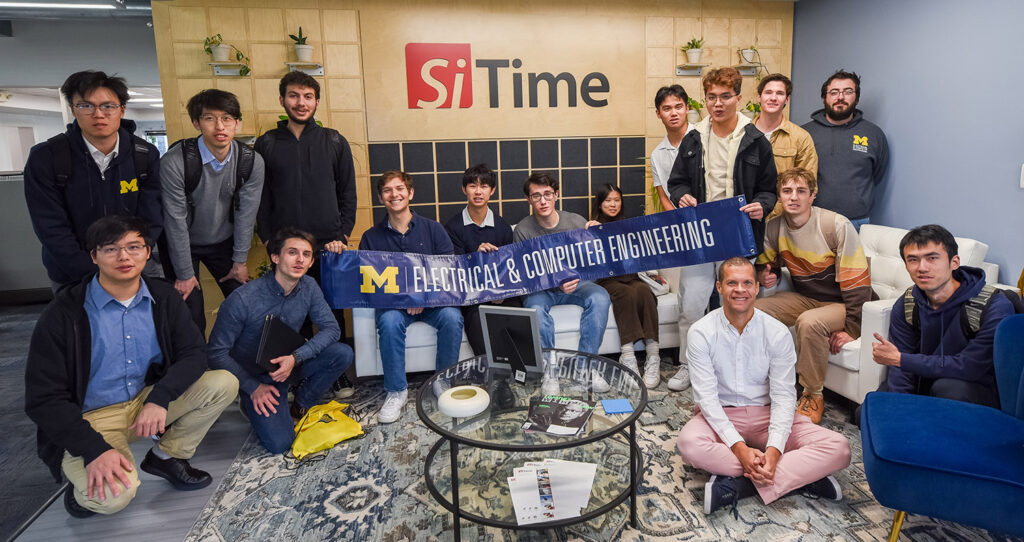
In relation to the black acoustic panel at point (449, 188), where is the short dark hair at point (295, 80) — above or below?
above

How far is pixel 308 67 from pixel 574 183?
220 centimetres

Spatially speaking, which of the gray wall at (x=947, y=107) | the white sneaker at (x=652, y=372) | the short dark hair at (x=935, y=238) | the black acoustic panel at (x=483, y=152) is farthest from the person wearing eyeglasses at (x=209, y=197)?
the gray wall at (x=947, y=107)

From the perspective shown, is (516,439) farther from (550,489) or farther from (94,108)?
(94,108)

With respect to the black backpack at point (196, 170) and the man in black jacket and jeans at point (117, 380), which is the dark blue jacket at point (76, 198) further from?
the man in black jacket and jeans at point (117, 380)

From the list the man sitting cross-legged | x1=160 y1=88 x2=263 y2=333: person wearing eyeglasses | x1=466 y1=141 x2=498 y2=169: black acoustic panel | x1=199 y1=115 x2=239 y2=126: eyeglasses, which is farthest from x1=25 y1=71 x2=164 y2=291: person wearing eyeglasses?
x1=466 y1=141 x2=498 y2=169: black acoustic panel

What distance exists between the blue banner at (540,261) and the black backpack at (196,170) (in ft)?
1.86

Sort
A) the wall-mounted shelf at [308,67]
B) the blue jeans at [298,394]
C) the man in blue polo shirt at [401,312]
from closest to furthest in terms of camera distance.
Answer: the blue jeans at [298,394], the man in blue polo shirt at [401,312], the wall-mounted shelf at [308,67]

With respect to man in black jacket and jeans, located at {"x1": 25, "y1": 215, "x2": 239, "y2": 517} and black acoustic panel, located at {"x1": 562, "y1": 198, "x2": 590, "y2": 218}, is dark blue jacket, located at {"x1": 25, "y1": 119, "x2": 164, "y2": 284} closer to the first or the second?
man in black jacket and jeans, located at {"x1": 25, "y1": 215, "x2": 239, "y2": 517}

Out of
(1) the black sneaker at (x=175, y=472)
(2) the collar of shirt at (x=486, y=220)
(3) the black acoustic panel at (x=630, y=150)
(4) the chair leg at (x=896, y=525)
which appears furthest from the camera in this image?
(3) the black acoustic panel at (x=630, y=150)

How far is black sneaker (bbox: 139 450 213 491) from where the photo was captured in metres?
2.39

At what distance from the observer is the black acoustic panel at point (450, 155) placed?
453cm

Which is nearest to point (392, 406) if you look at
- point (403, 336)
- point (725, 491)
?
point (403, 336)

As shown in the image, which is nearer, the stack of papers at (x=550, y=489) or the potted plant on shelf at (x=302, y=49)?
the stack of papers at (x=550, y=489)

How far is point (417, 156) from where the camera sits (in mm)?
4496
